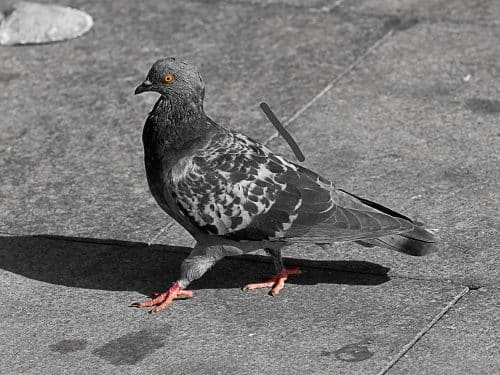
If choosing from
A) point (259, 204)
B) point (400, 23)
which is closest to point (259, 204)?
point (259, 204)

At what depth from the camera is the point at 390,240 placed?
5719 mm

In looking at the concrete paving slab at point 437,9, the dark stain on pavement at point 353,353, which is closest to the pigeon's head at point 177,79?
the dark stain on pavement at point 353,353

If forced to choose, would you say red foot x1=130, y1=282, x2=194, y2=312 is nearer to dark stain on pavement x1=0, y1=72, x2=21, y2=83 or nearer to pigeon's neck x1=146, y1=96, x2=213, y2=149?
pigeon's neck x1=146, y1=96, x2=213, y2=149

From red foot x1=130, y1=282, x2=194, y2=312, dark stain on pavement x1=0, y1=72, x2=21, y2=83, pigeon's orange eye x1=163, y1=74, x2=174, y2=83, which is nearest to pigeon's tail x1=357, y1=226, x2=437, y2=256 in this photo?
red foot x1=130, y1=282, x2=194, y2=312

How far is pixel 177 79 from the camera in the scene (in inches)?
228

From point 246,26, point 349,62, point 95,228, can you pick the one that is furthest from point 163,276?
point 246,26

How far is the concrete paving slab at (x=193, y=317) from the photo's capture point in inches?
205

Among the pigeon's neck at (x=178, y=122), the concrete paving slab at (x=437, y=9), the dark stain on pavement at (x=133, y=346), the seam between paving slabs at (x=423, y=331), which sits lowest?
the dark stain on pavement at (x=133, y=346)

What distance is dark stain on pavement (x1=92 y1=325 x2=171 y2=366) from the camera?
17.3ft

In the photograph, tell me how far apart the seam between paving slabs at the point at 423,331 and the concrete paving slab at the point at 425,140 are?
0.18 metres

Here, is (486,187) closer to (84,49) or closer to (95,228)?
(95,228)

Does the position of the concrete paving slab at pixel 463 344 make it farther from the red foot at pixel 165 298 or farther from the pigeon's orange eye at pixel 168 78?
the pigeon's orange eye at pixel 168 78

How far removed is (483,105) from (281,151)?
156 centimetres

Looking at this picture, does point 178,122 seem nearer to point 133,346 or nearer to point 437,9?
point 133,346
